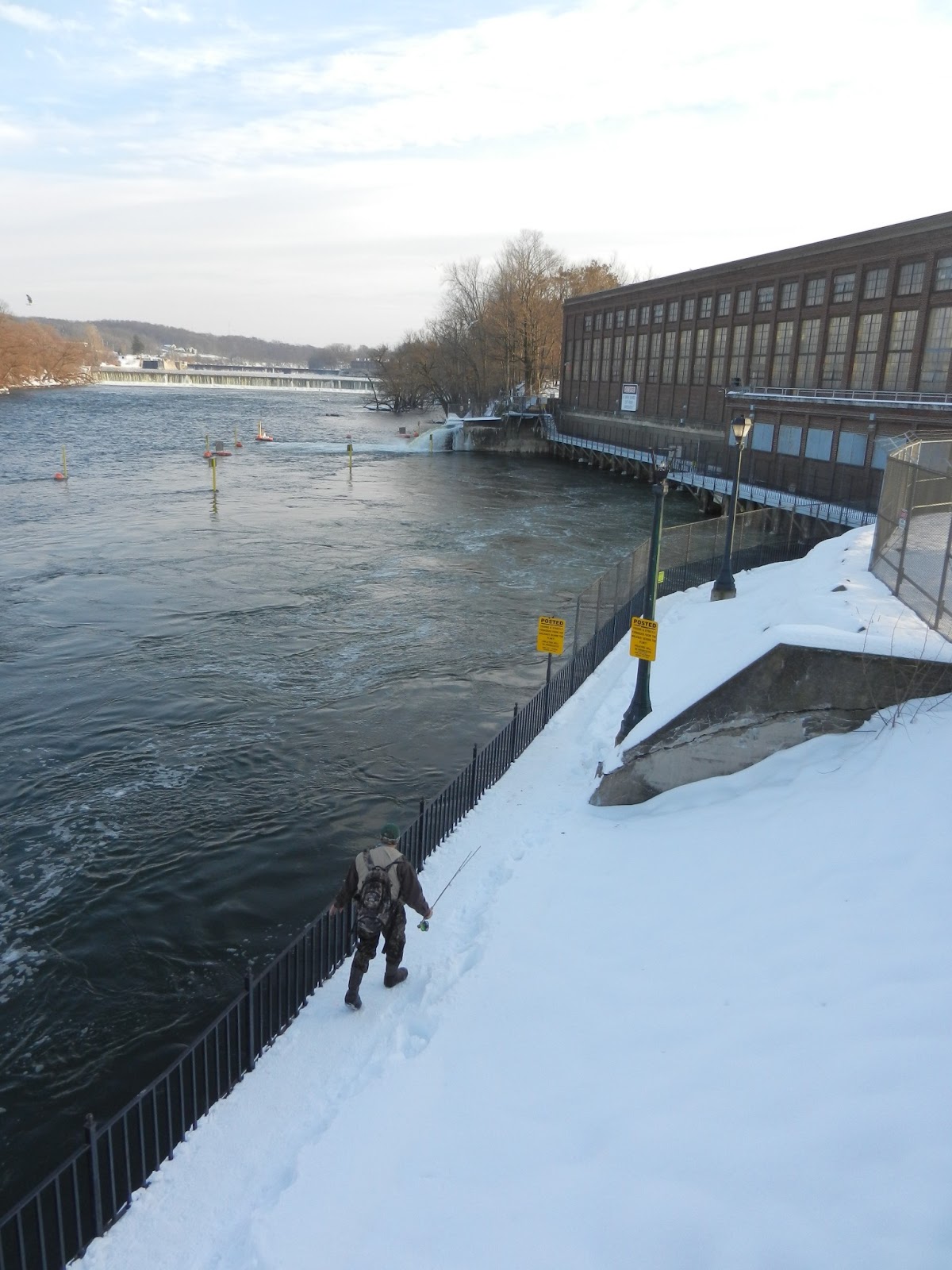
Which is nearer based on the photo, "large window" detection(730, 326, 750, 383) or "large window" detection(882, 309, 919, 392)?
"large window" detection(882, 309, 919, 392)

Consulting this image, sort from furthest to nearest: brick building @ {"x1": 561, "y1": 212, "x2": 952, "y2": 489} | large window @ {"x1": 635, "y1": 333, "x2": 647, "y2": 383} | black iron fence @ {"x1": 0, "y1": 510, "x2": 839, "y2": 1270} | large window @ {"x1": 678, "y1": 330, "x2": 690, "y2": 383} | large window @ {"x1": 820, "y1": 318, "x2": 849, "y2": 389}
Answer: large window @ {"x1": 635, "y1": 333, "x2": 647, "y2": 383} → large window @ {"x1": 678, "y1": 330, "x2": 690, "y2": 383} → large window @ {"x1": 820, "y1": 318, "x2": 849, "y2": 389} → brick building @ {"x1": 561, "y1": 212, "x2": 952, "y2": 489} → black iron fence @ {"x1": 0, "y1": 510, "x2": 839, "y2": 1270}

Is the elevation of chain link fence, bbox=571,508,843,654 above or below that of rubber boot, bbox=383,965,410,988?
above

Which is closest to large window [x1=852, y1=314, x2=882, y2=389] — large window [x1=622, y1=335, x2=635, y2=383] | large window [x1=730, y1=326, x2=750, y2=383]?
large window [x1=730, y1=326, x2=750, y2=383]

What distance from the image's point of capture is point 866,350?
173 ft

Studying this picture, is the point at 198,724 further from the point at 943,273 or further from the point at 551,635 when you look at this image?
the point at 943,273

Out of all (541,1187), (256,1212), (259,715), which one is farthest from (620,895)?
(259,715)

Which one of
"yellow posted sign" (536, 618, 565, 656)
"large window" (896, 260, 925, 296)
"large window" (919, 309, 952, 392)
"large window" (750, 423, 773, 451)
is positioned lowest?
"yellow posted sign" (536, 618, 565, 656)

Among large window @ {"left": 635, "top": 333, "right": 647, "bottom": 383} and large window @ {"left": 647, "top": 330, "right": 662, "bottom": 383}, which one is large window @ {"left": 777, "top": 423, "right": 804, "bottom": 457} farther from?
large window @ {"left": 635, "top": 333, "right": 647, "bottom": 383}

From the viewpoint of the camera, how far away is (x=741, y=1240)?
5129 millimetres

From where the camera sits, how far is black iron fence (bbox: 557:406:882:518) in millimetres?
45875

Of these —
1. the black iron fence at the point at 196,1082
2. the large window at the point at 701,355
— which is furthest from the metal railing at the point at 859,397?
the black iron fence at the point at 196,1082

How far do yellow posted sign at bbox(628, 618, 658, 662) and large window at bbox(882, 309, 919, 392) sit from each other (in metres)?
40.6

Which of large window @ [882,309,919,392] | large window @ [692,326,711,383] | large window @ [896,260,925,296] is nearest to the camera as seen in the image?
large window @ [896,260,925,296]

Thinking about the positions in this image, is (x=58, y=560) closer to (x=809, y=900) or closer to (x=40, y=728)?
(x=40, y=728)
